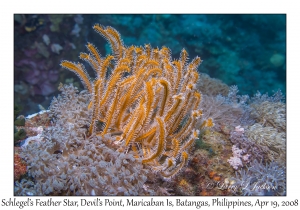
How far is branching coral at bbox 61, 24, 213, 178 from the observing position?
3248mm

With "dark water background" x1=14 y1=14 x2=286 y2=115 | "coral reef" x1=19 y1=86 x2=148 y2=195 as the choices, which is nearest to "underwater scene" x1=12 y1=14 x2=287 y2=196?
"coral reef" x1=19 y1=86 x2=148 y2=195

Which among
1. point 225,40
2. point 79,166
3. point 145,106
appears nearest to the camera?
point 79,166

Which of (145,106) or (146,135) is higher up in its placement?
(145,106)

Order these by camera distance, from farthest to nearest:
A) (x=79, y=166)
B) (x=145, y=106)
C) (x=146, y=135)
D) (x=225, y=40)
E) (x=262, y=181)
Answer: (x=225, y=40) → (x=262, y=181) → (x=146, y=135) → (x=145, y=106) → (x=79, y=166)

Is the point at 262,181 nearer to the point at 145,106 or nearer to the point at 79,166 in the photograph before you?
the point at 145,106

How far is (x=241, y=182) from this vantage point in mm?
3588

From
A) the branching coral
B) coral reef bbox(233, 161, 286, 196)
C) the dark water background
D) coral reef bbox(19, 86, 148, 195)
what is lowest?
coral reef bbox(233, 161, 286, 196)

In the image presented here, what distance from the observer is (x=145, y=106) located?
3.33m

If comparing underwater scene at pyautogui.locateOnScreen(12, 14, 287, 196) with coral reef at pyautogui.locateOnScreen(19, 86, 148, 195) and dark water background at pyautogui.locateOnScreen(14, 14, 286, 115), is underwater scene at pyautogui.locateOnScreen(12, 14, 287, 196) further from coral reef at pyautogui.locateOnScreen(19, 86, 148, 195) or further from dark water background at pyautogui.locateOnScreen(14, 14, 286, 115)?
dark water background at pyautogui.locateOnScreen(14, 14, 286, 115)

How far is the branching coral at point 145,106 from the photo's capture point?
10.7 feet

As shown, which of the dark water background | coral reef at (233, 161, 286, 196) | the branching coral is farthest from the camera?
the dark water background

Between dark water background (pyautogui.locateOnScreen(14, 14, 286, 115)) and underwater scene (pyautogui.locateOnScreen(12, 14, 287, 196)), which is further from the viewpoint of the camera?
dark water background (pyautogui.locateOnScreen(14, 14, 286, 115))

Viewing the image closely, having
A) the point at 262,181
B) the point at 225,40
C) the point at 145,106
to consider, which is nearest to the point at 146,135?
the point at 145,106
